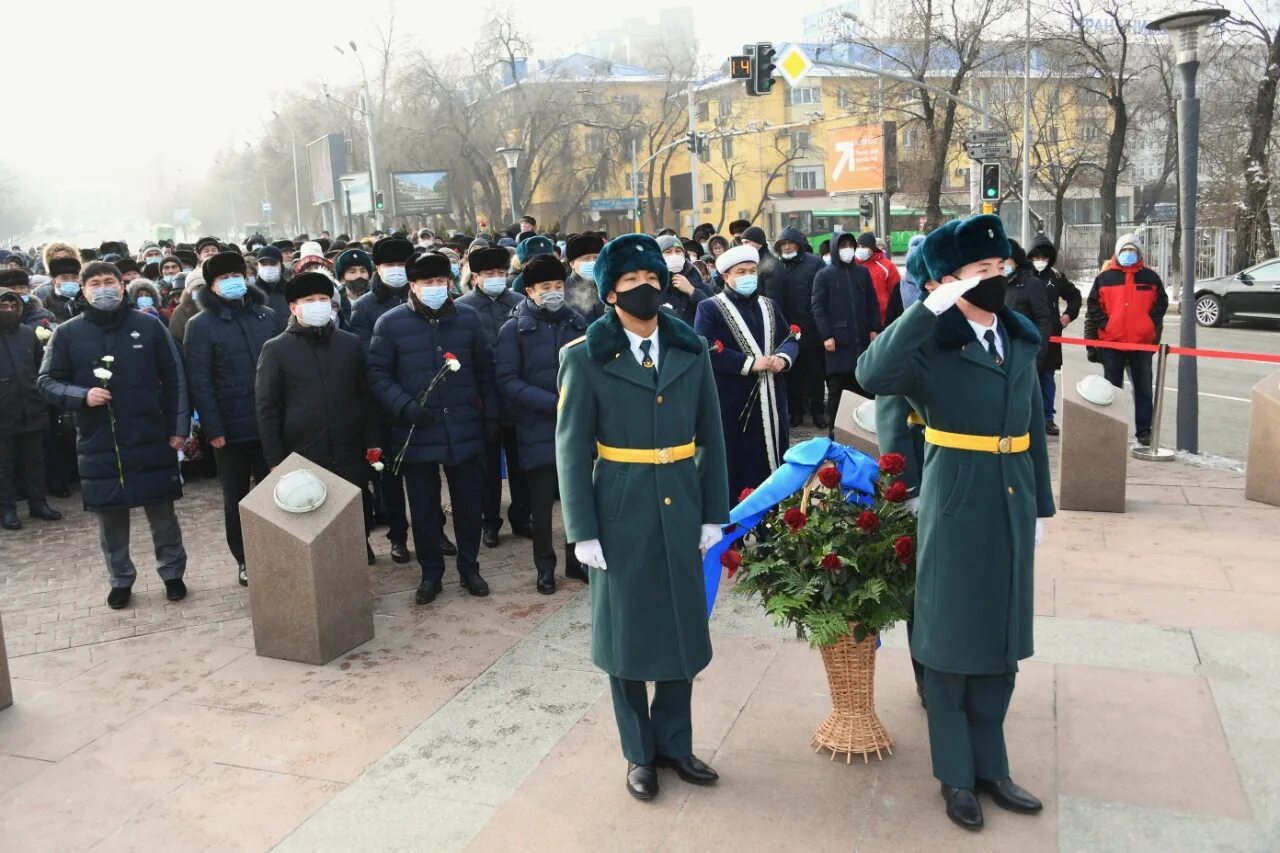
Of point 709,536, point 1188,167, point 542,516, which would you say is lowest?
point 542,516

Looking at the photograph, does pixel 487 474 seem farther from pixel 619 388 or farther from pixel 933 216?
pixel 933 216

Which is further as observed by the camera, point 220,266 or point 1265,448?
point 1265,448

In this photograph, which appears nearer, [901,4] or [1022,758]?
[1022,758]

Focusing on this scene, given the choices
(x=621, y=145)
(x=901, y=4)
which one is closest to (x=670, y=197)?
(x=621, y=145)

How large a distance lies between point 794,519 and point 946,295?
1076 millimetres

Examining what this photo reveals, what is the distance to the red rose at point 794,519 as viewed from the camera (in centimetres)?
456

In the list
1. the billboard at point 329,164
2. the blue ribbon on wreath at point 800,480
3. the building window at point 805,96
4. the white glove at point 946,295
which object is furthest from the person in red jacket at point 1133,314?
the building window at point 805,96

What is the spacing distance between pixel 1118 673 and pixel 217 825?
3.98m

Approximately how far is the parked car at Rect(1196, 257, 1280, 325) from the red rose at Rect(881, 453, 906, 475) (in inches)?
814

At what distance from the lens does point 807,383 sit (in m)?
12.7

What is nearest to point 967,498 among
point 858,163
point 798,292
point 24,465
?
point 798,292

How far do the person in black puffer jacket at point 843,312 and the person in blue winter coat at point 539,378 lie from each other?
4443 millimetres

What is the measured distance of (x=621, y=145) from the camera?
5669cm

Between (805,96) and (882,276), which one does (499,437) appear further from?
(805,96)
